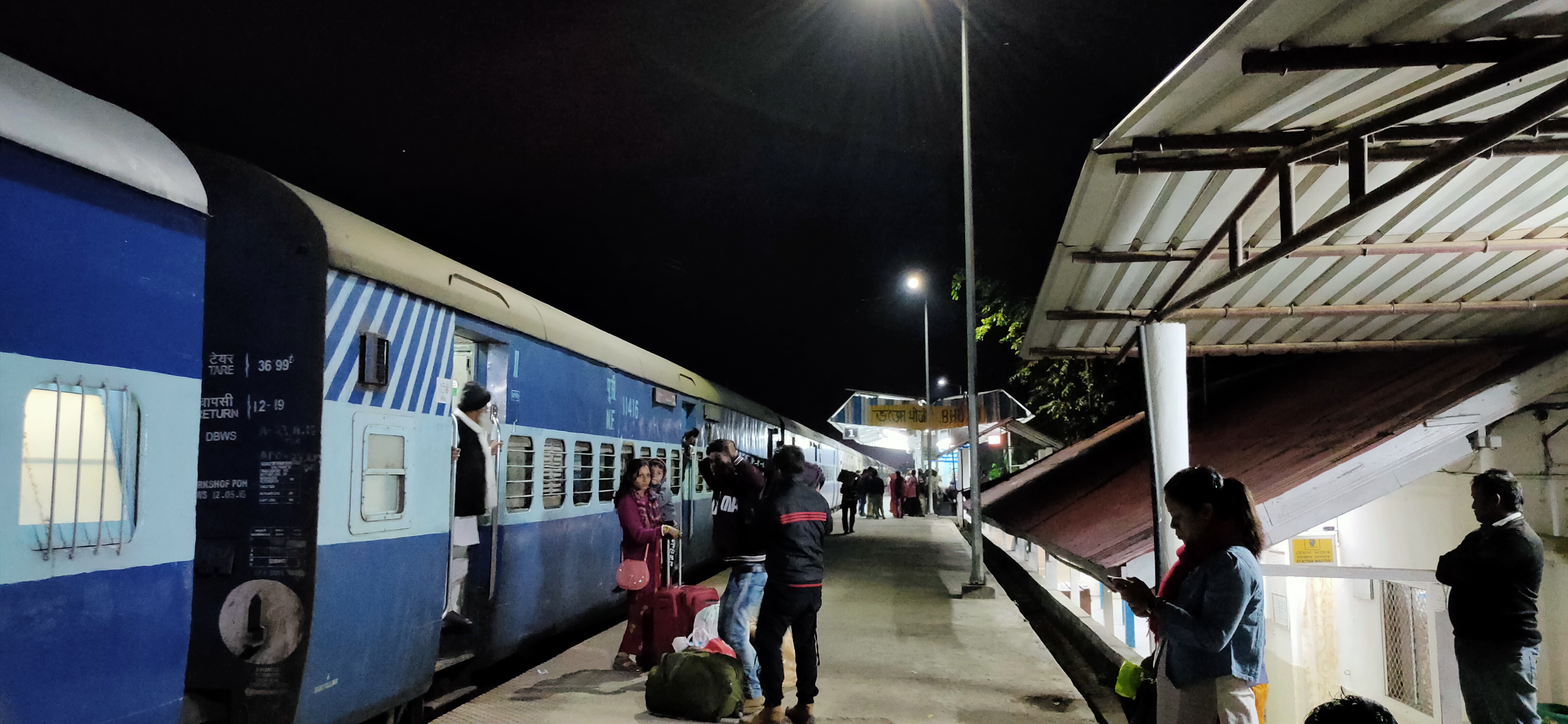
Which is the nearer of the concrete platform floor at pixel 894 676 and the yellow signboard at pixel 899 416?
the concrete platform floor at pixel 894 676

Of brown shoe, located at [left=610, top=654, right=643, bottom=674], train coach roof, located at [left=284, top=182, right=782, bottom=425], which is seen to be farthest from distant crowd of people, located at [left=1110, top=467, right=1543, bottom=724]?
brown shoe, located at [left=610, top=654, right=643, bottom=674]

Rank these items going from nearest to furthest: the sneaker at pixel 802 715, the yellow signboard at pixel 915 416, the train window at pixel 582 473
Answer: the sneaker at pixel 802 715 < the train window at pixel 582 473 < the yellow signboard at pixel 915 416

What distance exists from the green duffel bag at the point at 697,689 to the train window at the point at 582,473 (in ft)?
9.08

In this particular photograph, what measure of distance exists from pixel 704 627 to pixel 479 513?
6.09ft

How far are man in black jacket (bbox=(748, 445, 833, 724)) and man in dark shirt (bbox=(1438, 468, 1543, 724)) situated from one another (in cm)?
351

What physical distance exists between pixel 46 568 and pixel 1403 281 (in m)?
8.93

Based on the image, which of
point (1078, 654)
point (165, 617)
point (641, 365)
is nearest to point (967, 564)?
point (1078, 654)

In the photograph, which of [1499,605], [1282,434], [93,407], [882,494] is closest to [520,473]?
[93,407]

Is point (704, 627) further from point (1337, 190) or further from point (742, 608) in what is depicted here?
point (1337, 190)

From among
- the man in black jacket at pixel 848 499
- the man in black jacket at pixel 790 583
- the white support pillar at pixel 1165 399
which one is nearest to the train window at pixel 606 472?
the man in black jacket at pixel 790 583

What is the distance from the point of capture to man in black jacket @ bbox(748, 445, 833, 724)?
18.5 feet

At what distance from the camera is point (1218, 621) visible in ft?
10.6

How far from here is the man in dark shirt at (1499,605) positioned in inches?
189

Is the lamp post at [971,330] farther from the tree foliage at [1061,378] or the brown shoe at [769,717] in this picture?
the brown shoe at [769,717]
